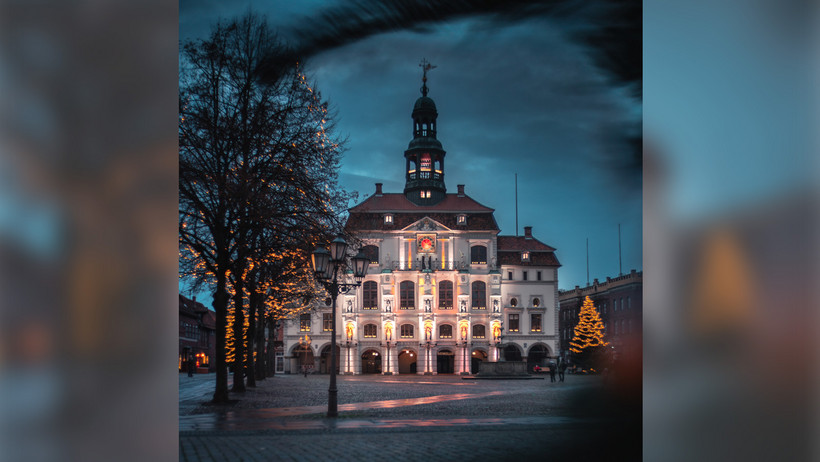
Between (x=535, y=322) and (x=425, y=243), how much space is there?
5.86m

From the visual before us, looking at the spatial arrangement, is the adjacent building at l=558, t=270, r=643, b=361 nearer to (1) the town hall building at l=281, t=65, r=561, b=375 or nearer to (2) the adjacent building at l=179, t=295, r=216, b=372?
(1) the town hall building at l=281, t=65, r=561, b=375

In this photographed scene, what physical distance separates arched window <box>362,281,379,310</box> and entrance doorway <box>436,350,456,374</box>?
140 inches

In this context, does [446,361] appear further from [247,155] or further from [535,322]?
[247,155]

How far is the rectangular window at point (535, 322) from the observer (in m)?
25.5

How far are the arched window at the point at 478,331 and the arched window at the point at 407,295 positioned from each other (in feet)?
10.2

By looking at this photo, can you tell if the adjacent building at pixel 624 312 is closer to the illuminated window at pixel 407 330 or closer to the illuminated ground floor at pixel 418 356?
the illuminated ground floor at pixel 418 356

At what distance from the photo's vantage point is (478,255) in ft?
93.9

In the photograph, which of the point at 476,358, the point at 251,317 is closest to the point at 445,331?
the point at 476,358
